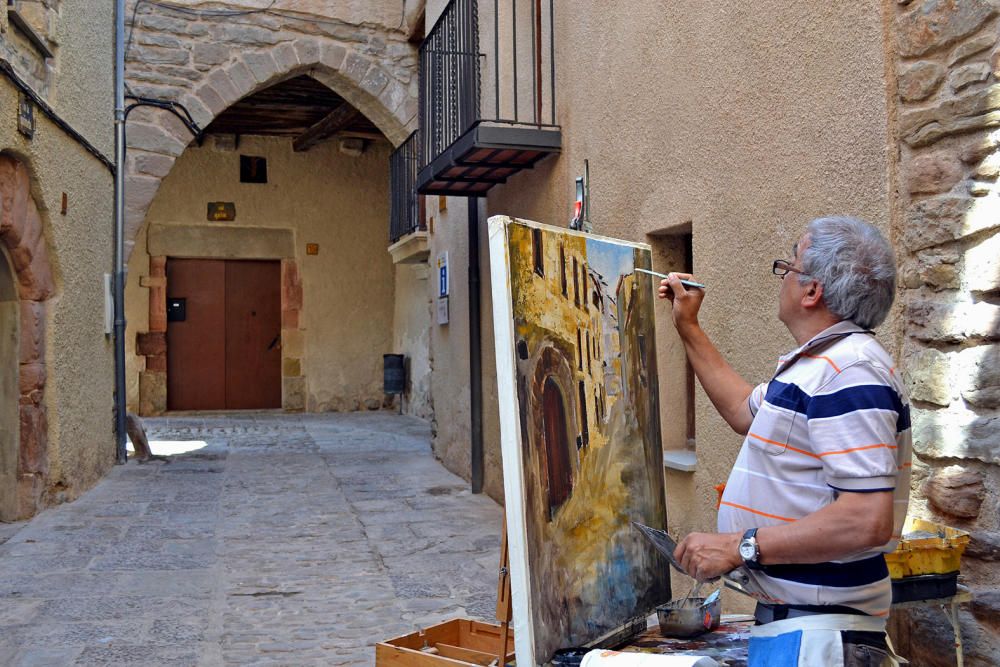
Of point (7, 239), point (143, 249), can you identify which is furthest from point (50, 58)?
point (143, 249)

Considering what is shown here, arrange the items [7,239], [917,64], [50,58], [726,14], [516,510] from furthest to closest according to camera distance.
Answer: [50,58] → [7,239] → [726,14] → [917,64] → [516,510]

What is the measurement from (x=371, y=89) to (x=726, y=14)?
7.74m

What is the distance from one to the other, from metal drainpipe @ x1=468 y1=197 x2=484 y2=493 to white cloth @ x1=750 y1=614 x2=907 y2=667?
5.70m

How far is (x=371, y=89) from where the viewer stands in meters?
11.0

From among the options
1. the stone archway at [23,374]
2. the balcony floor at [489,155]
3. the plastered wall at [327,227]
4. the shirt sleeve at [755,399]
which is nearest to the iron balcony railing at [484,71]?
the balcony floor at [489,155]

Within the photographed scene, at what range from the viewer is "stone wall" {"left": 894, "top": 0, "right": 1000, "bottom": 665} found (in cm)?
241

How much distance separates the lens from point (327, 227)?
15.0 meters

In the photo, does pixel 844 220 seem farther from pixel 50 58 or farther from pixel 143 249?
pixel 143 249

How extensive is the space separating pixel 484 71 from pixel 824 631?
5.95m

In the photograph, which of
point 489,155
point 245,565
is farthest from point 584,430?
point 489,155

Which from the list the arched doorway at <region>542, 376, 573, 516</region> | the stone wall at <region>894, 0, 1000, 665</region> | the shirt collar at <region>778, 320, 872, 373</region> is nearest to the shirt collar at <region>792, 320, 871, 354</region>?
the shirt collar at <region>778, 320, 872, 373</region>

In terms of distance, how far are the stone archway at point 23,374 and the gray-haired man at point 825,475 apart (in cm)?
564

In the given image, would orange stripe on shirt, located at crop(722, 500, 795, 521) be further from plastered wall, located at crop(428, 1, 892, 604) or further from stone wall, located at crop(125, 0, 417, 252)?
stone wall, located at crop(125, 0, 417, 252)

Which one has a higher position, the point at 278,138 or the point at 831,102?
the point at 278,138
